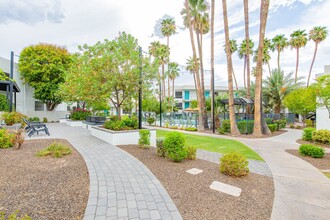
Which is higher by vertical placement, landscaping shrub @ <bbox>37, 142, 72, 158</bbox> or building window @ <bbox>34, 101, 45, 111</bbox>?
building window @ <bbox>34, 101, 45, 111</bbox>

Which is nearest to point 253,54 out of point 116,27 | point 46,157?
point 116,27

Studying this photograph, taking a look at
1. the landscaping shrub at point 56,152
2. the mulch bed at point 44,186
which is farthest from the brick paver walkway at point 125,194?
the landscaping shrub at point 56,152

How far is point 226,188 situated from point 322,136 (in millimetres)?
9201

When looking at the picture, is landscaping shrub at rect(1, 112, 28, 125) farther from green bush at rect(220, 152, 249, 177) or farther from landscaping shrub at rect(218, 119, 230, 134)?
landscaping shrub at rect(218, 119, 230, 134)

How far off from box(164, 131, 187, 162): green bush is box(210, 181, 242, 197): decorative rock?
171cm

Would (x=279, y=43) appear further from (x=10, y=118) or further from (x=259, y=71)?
(x=10, y=118)

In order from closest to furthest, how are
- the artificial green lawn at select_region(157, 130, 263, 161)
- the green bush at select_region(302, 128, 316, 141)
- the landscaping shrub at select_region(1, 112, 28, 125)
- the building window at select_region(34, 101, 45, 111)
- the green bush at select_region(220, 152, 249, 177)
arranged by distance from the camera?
1. the green bush at select_region(220, 152, 249, 177)
2. the artificial green lawn at select_region(157, 130, 263, 161)
3. the green bush at select_region(302, 128, 316, 141)
4. the landscaping shrub at select_region(1, 112, 28, 125)
5. the building window at select_region(34, 101, 45, 111)

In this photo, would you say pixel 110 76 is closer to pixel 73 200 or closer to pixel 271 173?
pixel 73 200

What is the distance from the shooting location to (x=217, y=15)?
16.6m

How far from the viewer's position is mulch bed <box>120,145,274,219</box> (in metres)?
3.06

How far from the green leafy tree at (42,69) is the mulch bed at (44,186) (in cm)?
1849

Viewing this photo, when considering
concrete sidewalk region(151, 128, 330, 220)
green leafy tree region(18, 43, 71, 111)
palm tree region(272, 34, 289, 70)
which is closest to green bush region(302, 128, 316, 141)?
concrete sidewalk region(151, 128, 330, 220)

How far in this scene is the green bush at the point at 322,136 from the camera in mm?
9453

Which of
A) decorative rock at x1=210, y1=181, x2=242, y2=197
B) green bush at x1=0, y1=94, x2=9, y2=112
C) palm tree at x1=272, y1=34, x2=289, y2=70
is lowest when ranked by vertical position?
decorative rock at x1=210, y1=181, x2=242, y2=197
